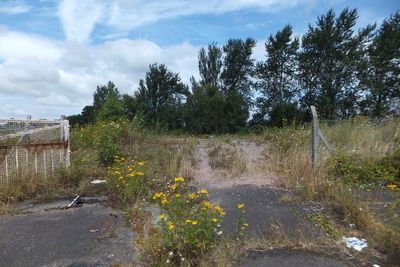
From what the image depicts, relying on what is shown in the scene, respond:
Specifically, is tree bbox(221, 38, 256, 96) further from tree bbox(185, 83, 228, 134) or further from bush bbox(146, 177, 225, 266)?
bush bbox(146, 177, 225, 266)

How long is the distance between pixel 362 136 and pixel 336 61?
2577cm

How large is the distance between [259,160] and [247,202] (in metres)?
2.71

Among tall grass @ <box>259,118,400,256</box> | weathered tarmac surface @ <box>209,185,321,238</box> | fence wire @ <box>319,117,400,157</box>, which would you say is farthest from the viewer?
fence wire @ <box>319,117,400,157</box>

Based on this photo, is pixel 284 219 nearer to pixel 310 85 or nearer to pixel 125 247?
pixel 125 247

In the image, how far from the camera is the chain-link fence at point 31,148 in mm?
6086

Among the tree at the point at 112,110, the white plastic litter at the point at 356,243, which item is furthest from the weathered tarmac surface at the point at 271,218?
the tree at the point at 112,110

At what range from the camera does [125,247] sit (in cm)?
385

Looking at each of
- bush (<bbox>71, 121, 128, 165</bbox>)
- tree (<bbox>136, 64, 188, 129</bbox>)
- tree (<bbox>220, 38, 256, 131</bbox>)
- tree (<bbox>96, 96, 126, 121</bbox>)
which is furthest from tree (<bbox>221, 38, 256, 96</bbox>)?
bush (<bbox>71, 121, 128, 165</bbox>)

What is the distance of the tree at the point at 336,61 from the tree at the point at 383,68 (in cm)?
103

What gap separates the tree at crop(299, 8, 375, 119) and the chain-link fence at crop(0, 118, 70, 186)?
27.9 meters

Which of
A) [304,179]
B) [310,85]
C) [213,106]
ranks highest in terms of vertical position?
[310,85]

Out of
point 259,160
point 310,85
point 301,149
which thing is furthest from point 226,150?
point 310,85

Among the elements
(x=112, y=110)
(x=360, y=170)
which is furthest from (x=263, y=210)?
(x=112, y=110)

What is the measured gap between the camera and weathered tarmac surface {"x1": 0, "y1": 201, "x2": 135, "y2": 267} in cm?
358
